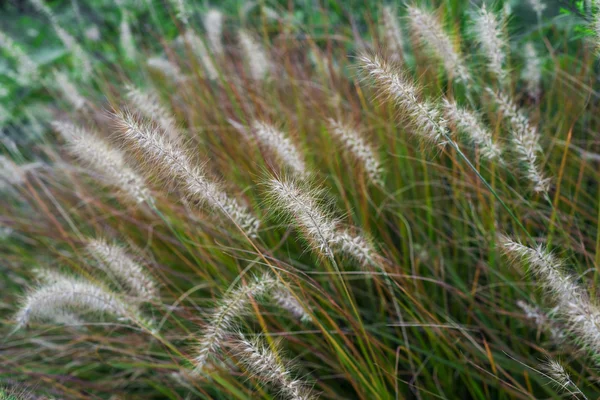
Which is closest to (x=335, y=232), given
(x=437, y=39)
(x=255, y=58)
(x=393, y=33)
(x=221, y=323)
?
(x=221, y=323)

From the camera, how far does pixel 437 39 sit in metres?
1.84

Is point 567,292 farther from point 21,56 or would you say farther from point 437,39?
point 21,56

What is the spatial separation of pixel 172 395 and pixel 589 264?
63.3 inches

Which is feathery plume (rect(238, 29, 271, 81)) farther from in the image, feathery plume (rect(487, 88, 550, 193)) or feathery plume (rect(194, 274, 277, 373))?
feathery plume (rect(194, 274, 277, 373))

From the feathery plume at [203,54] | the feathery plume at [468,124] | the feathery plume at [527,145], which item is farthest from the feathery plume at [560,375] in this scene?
the feathery plume at [203,54]

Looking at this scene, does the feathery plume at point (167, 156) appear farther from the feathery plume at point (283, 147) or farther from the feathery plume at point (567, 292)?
the feathery plume at point (567, 292)

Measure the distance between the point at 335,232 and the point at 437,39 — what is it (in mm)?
816

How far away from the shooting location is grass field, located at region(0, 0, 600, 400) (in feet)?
4.80

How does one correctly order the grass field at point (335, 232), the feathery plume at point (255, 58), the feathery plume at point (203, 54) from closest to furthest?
1. the grass field at point (335, 232)
2. the feathery plume at point (255, 58)
3. the feathery plume at point (203, 54)

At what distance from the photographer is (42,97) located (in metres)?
4.73

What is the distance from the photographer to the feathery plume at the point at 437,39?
1819 millimetres

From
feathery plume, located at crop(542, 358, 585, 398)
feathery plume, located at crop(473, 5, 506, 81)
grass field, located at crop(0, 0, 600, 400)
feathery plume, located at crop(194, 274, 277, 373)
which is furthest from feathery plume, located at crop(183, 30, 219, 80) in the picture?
feathery plume, located at crop(542, 358, 585, 398)

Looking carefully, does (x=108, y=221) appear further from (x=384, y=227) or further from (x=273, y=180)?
(x=273, y=180)

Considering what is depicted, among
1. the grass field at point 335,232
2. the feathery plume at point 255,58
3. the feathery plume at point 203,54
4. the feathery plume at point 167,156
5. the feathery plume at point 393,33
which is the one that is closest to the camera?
the feathery plume at point 167,156
